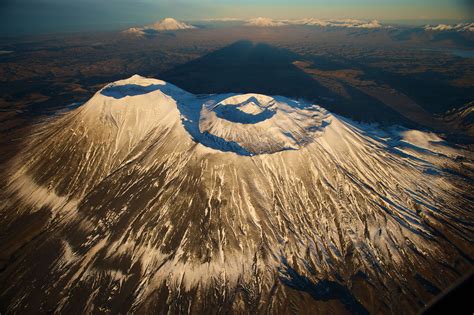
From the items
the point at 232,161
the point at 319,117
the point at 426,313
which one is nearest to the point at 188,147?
the point at 232,161

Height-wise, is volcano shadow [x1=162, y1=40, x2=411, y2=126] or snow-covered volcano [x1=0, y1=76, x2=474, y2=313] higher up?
snow-covered volcano [x1=0, y1=76, x2=474, y2=313]

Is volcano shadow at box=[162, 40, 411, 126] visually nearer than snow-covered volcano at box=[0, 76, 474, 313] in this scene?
No

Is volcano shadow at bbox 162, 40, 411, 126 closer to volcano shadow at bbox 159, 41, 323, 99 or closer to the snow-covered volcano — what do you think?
volcano shadow at bbox 159, 41, 323, 99

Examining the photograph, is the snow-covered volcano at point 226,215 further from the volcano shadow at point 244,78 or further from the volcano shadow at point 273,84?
the volcano shadow at point 244,78

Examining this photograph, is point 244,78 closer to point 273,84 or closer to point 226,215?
point 273,84

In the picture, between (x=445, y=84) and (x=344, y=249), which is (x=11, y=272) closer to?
(x=344, y=249)

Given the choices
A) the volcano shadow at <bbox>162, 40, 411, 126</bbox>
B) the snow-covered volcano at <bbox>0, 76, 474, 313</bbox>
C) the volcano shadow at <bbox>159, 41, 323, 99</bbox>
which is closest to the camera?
the snow-covered volcano at <bbox>0, 76, 474, 313</bbox>

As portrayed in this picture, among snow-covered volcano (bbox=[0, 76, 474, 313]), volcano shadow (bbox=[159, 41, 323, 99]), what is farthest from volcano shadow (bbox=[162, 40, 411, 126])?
snow-covered volcano (bbox=[0, 76, 474, 313])
